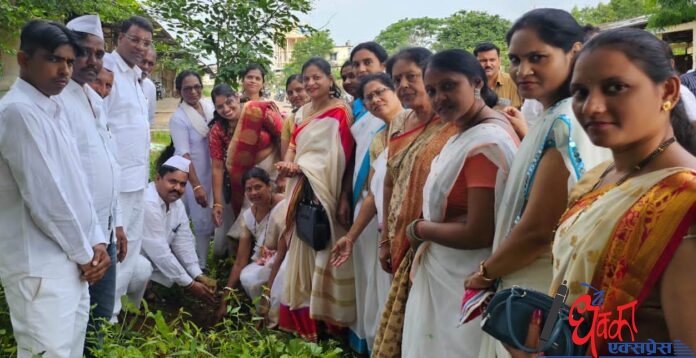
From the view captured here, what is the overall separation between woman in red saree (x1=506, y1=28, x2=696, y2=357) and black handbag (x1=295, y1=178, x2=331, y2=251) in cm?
219

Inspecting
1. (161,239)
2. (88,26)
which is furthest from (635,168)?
(161,239)

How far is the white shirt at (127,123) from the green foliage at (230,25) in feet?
7.28

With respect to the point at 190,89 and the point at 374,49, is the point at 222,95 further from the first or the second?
the point at 374,49

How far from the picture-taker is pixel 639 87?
1239 millimetres

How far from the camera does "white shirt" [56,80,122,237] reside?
9.16 feet

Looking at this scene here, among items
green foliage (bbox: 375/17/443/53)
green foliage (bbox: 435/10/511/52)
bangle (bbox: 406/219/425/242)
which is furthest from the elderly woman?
green foliage (bbox: 375/17/443/53)

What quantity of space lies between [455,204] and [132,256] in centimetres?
240

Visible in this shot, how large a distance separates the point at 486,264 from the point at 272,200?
2.55 meters

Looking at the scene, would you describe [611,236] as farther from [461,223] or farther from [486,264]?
[461,223]

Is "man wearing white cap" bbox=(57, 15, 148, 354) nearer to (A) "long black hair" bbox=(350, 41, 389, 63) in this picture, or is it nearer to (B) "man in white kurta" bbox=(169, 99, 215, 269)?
(A) "long black hair" bbox=(350, 41, 389, 63)

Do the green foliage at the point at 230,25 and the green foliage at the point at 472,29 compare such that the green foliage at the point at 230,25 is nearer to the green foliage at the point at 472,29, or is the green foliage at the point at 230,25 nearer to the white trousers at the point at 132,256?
the white trousers at the point at 132,256

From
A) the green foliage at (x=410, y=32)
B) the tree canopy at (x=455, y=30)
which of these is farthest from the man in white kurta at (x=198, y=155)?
the green foliage at (x=410, y=32)

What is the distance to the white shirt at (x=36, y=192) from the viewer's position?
2.37 meters

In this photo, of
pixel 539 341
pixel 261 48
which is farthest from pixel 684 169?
pixel 261 48
